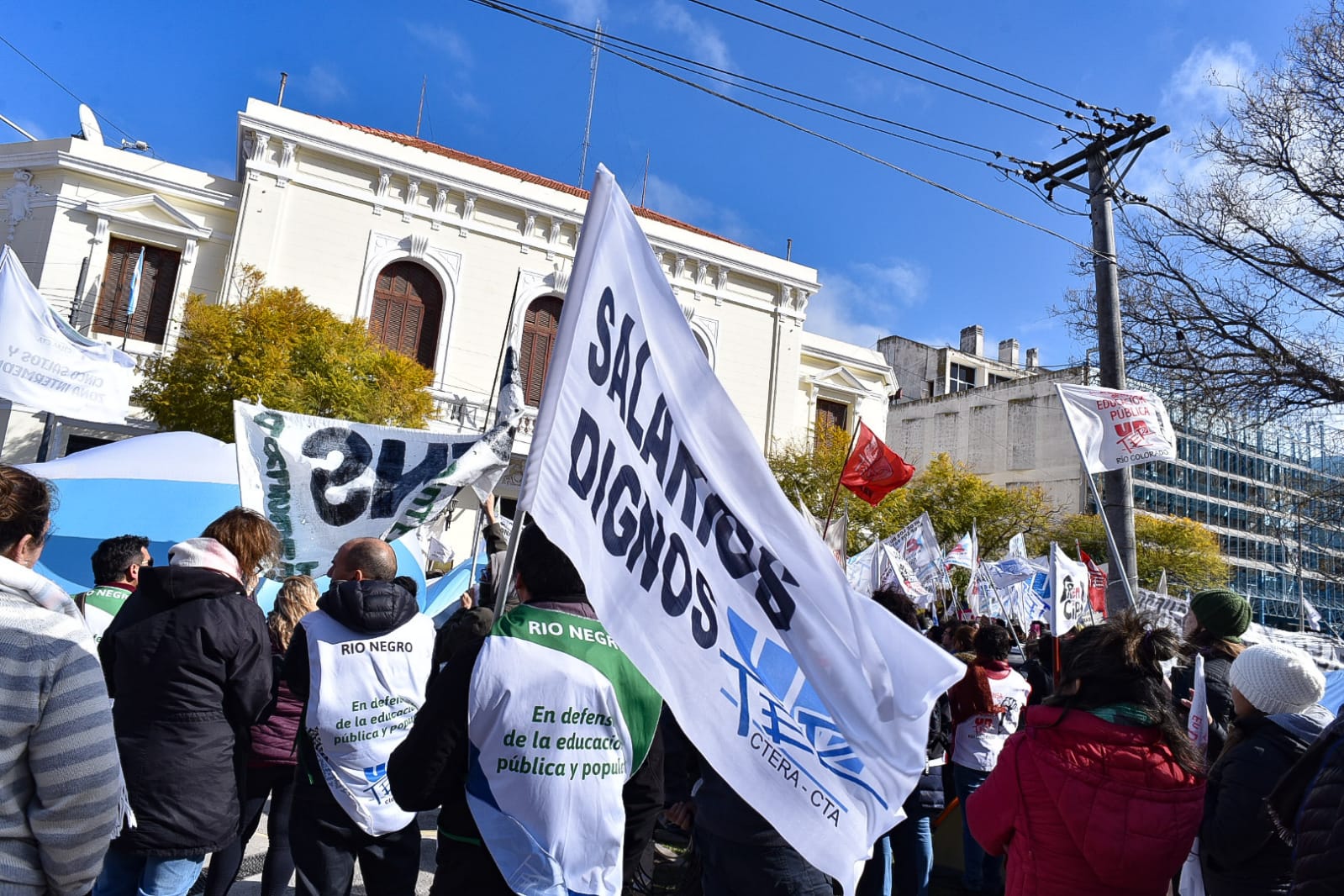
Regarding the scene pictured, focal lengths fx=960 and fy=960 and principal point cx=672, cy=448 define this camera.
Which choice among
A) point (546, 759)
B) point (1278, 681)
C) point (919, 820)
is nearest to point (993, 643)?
point (919, 820)

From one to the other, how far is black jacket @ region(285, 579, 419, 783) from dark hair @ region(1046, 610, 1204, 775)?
2.19 meters

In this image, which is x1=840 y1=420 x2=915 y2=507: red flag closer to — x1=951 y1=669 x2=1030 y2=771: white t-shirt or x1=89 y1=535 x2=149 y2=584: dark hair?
x1=951 y1=669 x2=1030 y2=771: white t-shirt

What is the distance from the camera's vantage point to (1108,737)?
106 inches

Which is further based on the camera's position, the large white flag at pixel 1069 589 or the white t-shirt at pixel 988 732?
the large white flag at pixel 1069 589

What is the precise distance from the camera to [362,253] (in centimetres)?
2483

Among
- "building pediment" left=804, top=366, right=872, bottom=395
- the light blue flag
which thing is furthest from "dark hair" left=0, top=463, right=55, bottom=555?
"building pediment" left=804, top=366, right=872, bottom=395

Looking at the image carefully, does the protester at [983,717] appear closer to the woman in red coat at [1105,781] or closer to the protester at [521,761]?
the woman in red coat at [1105,781]

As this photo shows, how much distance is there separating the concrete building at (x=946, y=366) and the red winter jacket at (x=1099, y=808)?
5262 cm

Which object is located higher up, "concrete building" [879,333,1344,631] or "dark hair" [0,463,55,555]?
"concrete building" [879,333,1344,631]

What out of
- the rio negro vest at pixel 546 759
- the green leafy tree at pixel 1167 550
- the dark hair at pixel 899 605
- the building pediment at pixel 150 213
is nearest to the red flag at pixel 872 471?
the dark hair at pixel 899 605

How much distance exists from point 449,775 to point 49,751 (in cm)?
87

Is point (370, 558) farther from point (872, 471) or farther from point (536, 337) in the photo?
point (536, 337)

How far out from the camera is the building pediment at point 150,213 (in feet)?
73.7

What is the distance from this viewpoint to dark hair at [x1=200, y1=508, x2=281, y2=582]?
3475 mm
